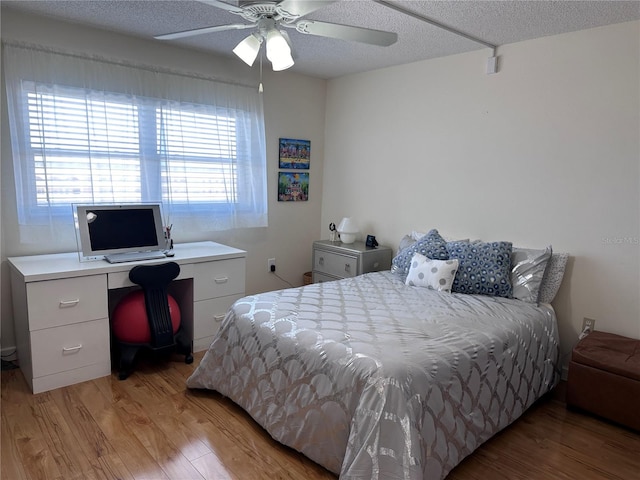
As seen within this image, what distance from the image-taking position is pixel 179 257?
3.14m

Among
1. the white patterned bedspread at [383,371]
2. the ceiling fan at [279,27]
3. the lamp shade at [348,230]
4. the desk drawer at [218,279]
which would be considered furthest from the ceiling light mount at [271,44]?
the lamp shade at [348,230]

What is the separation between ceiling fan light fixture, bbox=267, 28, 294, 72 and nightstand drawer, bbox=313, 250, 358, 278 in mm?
2019

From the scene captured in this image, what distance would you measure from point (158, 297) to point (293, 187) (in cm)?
188

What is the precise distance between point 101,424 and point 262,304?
1.05 m

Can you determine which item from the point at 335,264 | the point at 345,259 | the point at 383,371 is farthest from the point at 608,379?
the point at 335,264

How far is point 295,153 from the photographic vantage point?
4.35 metres

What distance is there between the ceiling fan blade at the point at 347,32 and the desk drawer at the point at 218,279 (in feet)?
→ 6.01

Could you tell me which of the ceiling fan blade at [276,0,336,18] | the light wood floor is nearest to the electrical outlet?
the light wood floor

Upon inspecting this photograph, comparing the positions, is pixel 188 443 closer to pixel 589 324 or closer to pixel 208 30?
pixel 208 30

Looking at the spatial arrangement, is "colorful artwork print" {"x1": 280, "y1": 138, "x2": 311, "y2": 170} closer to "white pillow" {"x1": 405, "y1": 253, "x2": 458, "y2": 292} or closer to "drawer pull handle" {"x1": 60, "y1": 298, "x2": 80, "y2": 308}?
"white pillow" {"x1": 405, "y1": 253, "x2": 458, "y2": 292}

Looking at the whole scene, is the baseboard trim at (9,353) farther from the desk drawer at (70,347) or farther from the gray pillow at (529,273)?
the gray pillow at (529,273)

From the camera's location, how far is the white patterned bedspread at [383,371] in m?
1.77

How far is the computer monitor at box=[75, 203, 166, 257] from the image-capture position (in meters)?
2.92

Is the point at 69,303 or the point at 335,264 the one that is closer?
the point at 69,303
